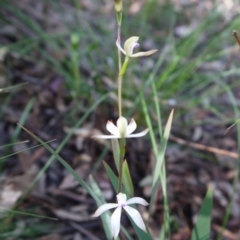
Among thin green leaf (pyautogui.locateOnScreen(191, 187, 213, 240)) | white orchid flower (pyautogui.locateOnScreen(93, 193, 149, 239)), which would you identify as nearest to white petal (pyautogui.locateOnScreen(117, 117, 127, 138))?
white orchid flower (pyautogui.locateOnScreen(93, 193, 149, 239))

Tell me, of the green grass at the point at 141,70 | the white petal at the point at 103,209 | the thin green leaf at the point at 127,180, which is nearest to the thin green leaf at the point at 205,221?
the thin green leaf at the point at 127,180

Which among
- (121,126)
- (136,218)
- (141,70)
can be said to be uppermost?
(141,70)

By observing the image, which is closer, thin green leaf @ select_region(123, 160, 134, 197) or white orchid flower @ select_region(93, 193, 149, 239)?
white orchid flower @ select_region(93, 193, 149, 239)

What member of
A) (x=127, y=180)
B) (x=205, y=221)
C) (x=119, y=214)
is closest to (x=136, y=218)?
(x=119, y=214)

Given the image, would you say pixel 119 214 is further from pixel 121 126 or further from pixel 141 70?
pixel 141 70

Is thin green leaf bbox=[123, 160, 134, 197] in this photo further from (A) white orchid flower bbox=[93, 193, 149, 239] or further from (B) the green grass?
(B) the green grass

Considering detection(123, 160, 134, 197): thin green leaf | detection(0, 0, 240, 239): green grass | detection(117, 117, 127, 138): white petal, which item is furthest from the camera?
detection(0, 0, 240, 239): green grass

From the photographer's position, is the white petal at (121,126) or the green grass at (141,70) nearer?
the white petal at (121,126)

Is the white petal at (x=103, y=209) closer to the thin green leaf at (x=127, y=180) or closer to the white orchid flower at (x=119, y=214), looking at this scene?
the white orchid flower at (x=119, y=214)

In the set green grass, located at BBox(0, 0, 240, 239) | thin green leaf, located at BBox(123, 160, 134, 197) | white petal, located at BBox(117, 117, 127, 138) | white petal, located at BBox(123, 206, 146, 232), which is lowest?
white petal, located at BBox(123, 206, 146, 232)

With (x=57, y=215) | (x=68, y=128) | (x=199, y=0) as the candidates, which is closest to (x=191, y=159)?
(x=68, y=128)

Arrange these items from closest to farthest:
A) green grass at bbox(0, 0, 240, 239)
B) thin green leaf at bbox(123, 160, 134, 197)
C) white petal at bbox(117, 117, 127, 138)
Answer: white petal at bbox(117, 117, 127, 138) < thin green leaf at bbox(123, 160, 134, 197) < green grass at bbox(0, 0, 240, 239)
